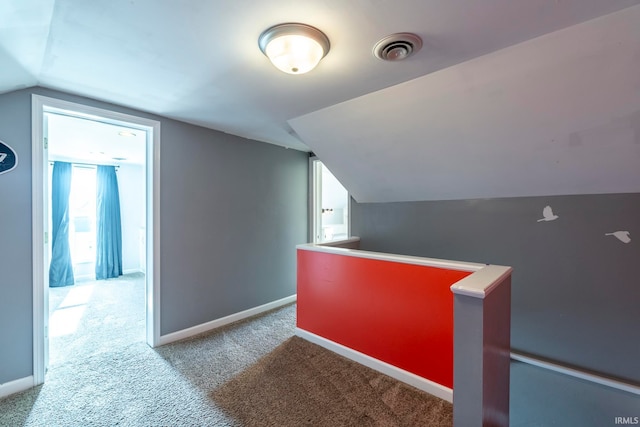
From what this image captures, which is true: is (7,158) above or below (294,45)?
below

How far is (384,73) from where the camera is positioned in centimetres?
178

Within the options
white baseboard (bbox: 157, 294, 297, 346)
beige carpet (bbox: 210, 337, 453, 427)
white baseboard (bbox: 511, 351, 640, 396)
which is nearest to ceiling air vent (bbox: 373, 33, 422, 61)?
beige carpet (bbox: 210, 337, 453, 427)

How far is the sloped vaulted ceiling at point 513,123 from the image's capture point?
1.43 metres

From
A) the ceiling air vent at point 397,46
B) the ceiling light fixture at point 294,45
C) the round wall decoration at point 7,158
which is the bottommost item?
the round wall decoration at point 7,158

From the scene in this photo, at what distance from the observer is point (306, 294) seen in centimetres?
281

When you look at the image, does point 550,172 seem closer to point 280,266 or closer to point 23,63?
point 280,266

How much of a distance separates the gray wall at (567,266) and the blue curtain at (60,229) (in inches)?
231

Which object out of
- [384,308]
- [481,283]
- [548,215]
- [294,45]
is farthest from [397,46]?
[548,215]

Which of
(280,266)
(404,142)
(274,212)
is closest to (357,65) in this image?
(404,142)

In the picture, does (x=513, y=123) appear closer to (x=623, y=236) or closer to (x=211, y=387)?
(x=623, y=236)

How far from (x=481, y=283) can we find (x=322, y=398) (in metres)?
1.37

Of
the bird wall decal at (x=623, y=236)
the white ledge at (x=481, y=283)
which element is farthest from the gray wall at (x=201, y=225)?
the bird wall decal at (x=623, y=236)

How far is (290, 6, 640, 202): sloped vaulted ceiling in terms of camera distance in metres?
1.43

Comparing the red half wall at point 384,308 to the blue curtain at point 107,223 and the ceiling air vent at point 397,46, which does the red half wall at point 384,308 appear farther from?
the blue curtain at point 107,223
